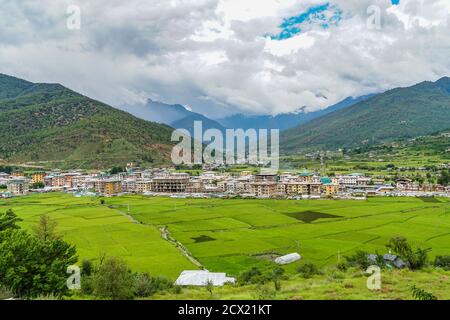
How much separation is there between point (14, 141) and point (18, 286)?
125992 mm

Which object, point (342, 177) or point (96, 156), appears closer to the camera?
point (342, 177)

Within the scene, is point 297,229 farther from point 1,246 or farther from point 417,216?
point 1,246

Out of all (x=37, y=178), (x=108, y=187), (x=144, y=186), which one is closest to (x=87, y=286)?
(x=108, y=187)

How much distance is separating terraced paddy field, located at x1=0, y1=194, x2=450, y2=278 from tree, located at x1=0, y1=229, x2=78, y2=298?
8.17 metres

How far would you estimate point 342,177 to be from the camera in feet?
287

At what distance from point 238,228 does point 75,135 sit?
101914 mm

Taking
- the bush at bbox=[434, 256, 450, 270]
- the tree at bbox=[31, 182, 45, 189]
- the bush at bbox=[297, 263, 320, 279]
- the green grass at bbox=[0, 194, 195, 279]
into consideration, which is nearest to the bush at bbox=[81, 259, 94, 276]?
the green grass at bbox=[0, 194, 195, 279]

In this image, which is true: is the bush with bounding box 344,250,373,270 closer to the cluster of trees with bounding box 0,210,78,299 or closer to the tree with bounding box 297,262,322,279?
the tree with bounding box 297,262,322,279

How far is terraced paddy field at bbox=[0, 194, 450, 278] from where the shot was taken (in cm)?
3070

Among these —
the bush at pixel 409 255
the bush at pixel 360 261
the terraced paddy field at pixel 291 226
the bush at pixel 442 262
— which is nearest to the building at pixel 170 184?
the terraced paddy field at pixel 291 226

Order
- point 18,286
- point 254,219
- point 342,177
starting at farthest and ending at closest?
point 342,177 < point 254,219 < point 18,286

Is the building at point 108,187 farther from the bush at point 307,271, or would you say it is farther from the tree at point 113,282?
the tree at point 113,282

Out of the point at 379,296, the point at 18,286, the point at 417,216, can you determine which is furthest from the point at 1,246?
the point at 417,216

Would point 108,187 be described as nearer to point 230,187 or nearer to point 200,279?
point 230,187
